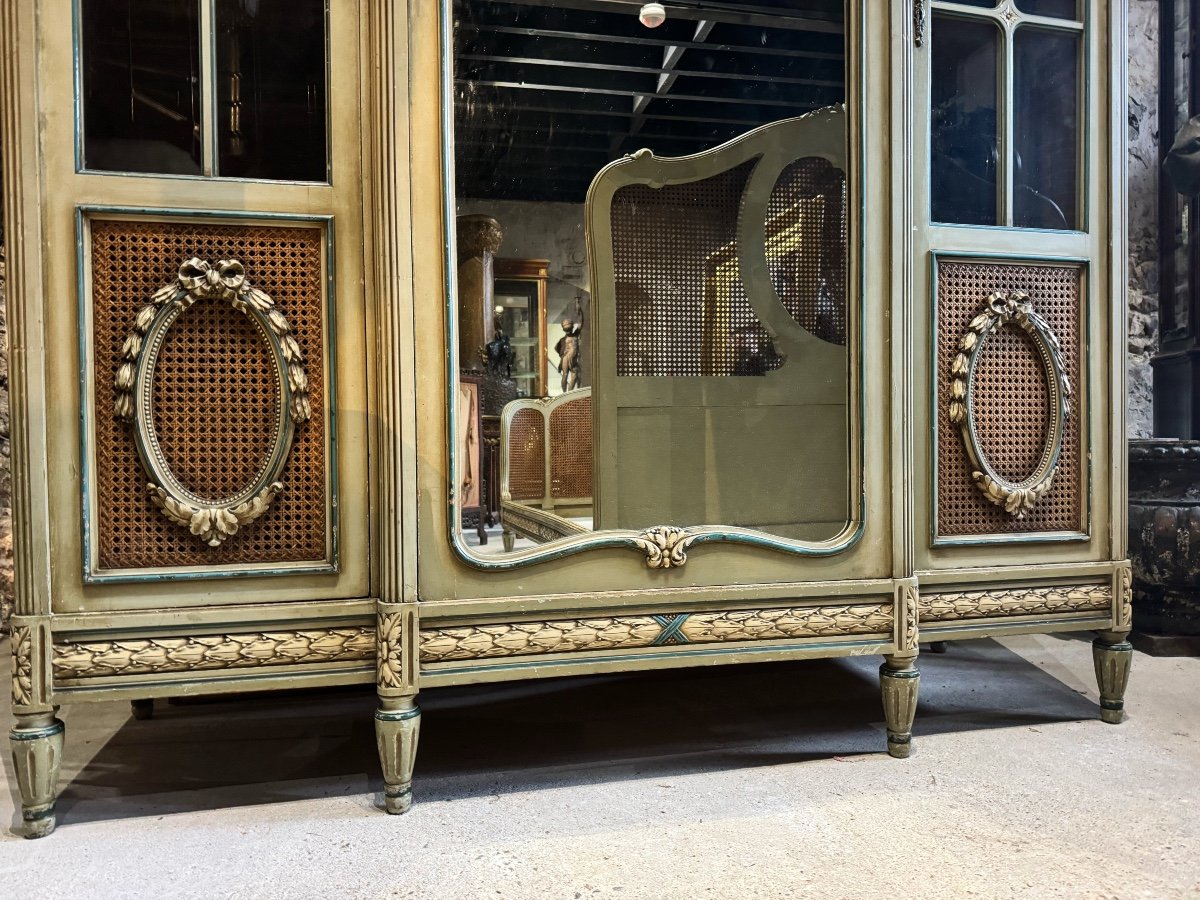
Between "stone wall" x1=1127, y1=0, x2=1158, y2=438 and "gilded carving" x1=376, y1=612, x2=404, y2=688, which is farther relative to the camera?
"stone wall" x1=1127, y1=0, x2=1158, y2=438

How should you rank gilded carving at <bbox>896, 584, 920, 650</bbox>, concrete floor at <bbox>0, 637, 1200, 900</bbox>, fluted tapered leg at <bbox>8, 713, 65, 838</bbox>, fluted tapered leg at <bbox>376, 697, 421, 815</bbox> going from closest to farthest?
1. concrete floor at <bbox>0, 637, 1200, 900</bbox>
2. fluted tapered leg at <bbox>8, 713, 65, 838</bbox>
3. fluted tapered leg at <bbox>376, 697, 421, 815</bbox>
4. gilded carving at <bbox>896, 584, 920, 650</bbox>

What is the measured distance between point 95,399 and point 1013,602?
6.84 feet

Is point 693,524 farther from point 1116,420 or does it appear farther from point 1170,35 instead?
point 1170,35

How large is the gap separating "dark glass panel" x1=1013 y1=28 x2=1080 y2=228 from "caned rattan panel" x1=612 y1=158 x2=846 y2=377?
21.9 inches

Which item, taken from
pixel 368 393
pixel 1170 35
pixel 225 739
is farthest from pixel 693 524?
pixel 1170 35

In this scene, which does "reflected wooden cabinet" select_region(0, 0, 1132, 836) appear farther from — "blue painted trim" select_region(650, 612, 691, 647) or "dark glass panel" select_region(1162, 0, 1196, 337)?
"dark glass panel" select_region(1162, 0, 1196, 337)

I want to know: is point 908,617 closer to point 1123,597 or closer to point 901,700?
point 901,700

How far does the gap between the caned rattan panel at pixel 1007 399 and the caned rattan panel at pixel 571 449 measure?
2.80 feet

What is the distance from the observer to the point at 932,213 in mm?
1973

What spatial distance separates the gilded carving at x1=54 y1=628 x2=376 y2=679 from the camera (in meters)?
1.55

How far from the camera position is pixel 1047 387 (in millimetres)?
2033

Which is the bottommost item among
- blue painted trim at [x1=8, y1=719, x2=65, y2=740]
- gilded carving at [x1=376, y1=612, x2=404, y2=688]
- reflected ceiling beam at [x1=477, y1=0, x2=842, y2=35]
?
blue painted trim at [x1=8, y1=719, x2=65, y2=740]

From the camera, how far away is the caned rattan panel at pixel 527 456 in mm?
1896

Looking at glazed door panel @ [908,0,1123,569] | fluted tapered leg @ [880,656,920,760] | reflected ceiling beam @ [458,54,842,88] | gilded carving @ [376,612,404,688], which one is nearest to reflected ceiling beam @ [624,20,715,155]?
reflected ceiling beam @ [458,54,842,88]
